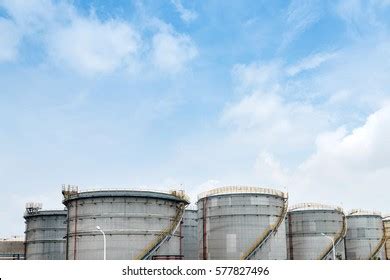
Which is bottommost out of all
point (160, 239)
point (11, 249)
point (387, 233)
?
point (160, 239)

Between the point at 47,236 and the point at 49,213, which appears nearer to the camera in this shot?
the point at 47,236

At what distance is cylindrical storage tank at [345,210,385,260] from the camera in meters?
82.9

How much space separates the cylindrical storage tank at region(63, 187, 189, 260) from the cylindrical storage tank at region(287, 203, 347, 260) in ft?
86.7

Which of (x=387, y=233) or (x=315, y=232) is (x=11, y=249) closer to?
(x=315, y=232)

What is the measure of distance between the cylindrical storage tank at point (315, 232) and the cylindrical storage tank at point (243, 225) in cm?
1263

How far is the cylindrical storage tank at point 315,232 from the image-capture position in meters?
74.2

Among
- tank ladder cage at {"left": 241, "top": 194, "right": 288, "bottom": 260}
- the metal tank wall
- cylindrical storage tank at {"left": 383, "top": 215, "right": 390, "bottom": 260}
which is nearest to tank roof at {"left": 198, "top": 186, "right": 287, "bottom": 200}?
tank ladder cage at {"left": 241, "top": 194, "right": 288, "bottom": 260}

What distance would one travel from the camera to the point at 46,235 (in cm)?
7612

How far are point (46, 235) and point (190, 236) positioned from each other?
22681mm

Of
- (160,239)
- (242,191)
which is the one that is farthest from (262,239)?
Answer: (160,239)
